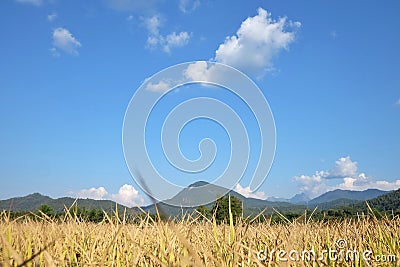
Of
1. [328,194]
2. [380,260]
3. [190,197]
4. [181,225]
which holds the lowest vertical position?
[380,260]

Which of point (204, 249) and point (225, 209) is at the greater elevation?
point (225, 209)

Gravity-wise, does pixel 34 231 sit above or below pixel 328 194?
below

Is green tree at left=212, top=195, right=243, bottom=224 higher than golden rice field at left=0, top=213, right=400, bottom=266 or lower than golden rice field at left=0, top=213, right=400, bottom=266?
higher

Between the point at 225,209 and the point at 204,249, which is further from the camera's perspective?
the point at 225,209

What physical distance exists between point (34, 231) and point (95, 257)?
0.78 m

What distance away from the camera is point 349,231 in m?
2.97

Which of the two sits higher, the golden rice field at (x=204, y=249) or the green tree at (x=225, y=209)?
the green tree at (x=225, y=209)

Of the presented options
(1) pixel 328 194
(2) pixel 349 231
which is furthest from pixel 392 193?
(1) pixel 328 194

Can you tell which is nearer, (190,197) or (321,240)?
(321,240)

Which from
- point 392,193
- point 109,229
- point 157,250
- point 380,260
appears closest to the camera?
point 380,260

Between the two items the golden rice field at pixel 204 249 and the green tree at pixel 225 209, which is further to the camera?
the green tree at pixel 225 209

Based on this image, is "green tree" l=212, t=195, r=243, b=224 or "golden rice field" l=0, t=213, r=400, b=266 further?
"green tree" l=212, t=195, r=243, b=224

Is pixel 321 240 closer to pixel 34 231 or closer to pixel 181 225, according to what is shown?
pixel 181 225

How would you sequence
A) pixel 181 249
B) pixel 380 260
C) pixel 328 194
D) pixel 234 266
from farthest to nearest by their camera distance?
pixel 328 194
pixel 181 249
pixel 380 260
pixel 234 266
